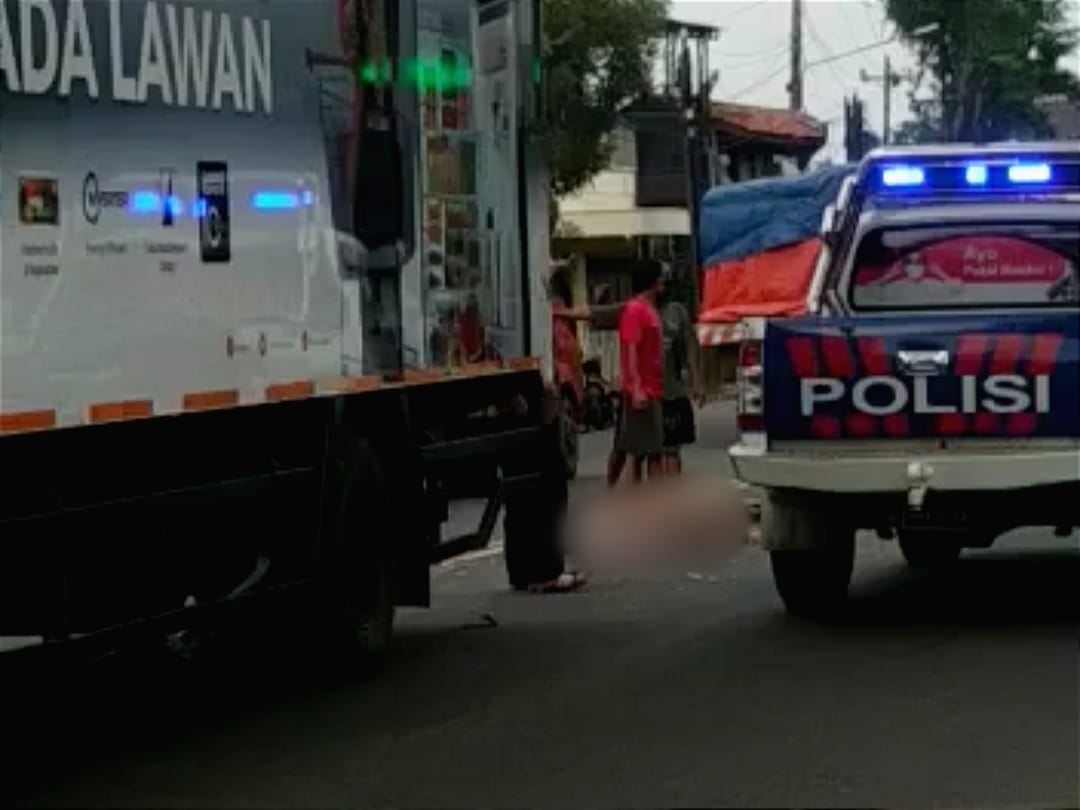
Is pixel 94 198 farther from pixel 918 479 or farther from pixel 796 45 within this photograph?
pixel 796 45

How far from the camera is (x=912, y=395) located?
9805 mm

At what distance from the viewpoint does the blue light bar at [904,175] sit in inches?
425

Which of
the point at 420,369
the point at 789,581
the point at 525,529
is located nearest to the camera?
the point at 420,369

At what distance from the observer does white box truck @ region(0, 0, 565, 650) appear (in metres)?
6.48

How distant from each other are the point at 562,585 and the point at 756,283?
453 inches

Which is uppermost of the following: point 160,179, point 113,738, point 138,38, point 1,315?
point 138,38

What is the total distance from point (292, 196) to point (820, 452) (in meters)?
3.25

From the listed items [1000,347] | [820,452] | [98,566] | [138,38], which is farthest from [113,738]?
[1000,347]

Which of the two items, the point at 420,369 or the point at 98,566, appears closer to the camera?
the point at 98,566

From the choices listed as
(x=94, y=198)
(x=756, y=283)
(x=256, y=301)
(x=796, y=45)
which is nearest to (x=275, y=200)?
(x=256, y=301)

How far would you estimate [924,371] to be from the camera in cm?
975

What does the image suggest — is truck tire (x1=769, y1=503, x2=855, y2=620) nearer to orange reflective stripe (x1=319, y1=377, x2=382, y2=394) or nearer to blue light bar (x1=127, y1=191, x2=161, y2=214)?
orange reflective stripe (x1=319, y1=377, x2=382, y2=394)

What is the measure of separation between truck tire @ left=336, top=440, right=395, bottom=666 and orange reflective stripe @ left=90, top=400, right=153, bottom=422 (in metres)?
1.87

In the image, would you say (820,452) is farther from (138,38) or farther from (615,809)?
(138,38)
